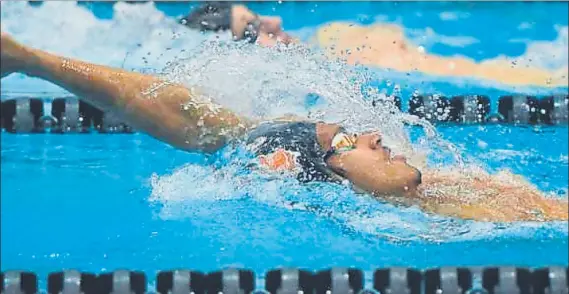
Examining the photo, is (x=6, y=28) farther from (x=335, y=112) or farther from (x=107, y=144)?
(x=335, y=112)

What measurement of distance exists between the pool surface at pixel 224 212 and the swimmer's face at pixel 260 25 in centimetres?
67

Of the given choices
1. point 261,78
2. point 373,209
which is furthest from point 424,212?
point 261,78

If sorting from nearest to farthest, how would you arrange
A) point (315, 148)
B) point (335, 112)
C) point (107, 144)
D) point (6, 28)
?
point (315, 148) < point (335, 112) < point (107, 144) < point (6, 28)

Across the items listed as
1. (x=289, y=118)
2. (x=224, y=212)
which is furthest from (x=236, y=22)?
(x=224, y=212)

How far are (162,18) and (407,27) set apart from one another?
3.65 feet

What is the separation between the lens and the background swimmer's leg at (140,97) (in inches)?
107

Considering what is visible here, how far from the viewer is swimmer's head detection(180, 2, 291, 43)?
13.8ft

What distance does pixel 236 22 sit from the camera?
14.1 ft

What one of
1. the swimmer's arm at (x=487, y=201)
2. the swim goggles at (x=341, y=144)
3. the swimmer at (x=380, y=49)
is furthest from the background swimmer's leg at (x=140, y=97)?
the swimmer at (x=380, y=49)

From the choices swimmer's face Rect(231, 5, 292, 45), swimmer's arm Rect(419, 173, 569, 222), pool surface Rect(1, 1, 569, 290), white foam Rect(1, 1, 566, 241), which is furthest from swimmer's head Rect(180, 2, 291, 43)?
swimmer's arm Rect(419, 173, 569, 222)

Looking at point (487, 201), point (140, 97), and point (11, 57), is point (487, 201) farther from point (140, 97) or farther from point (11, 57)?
point (11, 57)

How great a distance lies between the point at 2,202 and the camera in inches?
124

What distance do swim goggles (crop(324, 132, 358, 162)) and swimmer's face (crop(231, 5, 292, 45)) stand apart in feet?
5.46

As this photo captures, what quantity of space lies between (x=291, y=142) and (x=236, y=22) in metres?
1.86
